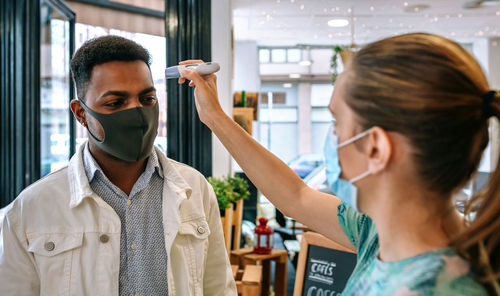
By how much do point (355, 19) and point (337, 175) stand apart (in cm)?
687

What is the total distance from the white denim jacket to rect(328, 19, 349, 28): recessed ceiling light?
255 inches

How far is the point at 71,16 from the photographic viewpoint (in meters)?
3.93

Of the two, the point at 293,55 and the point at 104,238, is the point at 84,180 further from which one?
the point at 293,55

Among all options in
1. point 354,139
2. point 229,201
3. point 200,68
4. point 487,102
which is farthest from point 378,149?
point 229,201

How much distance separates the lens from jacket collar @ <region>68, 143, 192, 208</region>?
137cm

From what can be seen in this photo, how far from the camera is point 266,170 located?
1.33m

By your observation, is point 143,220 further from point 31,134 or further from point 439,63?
point 31,134

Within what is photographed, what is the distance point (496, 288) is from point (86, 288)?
108cm

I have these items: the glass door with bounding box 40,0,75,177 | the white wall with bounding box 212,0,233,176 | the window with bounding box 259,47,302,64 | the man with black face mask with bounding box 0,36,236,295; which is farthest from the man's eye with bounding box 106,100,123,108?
the window with bounding box 259,47,302,64

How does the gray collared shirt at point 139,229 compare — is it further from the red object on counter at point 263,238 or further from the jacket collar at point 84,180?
the red object on counter at point 263,238

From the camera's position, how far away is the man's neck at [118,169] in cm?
149

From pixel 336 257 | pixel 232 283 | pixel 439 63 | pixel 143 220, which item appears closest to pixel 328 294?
pixel 336 257

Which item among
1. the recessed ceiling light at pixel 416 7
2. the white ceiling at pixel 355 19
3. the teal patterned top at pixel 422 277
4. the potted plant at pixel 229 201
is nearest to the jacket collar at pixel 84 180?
the teal patterned top at pixel 422 277

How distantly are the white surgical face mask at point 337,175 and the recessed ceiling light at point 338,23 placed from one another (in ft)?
22.3
